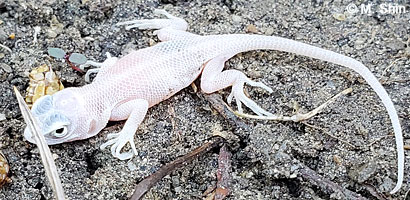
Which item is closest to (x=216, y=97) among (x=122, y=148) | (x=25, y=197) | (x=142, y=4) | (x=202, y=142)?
(x=202, y=142)

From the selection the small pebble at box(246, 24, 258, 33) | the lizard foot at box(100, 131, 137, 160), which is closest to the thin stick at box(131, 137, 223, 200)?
the lizard foot at box(100, 131, 137, 160)

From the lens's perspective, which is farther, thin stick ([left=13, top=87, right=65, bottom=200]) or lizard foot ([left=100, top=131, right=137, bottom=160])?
lizard foot ([left=100, top=131, right=137, bottom=160])

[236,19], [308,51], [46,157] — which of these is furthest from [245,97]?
[46,157]

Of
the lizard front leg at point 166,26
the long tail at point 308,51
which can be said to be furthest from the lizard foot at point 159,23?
the long tail at point 308,51

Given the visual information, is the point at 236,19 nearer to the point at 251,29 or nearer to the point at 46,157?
the point at 251,29

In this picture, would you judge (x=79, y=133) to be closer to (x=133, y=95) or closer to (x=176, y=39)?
(x=133, y=95)

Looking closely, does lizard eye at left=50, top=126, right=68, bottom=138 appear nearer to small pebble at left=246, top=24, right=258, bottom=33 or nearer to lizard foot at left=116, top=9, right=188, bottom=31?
lizard foot at left=116, top=9, right=188, bottom=31
